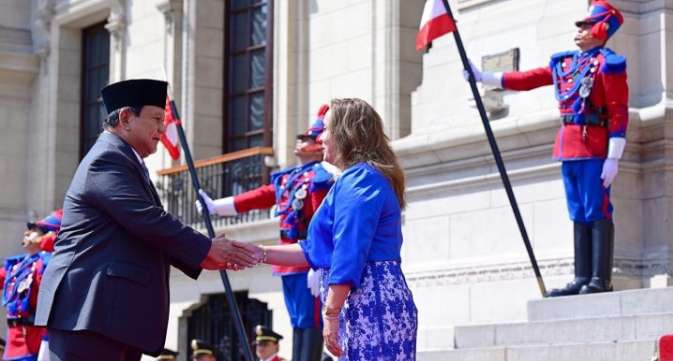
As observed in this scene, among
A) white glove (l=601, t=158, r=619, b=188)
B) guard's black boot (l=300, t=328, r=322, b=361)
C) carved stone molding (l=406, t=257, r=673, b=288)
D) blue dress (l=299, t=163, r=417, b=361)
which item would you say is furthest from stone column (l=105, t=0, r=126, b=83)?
blue dress (l=299, t=163, r=417, b=361)

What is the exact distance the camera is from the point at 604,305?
34.1 feet

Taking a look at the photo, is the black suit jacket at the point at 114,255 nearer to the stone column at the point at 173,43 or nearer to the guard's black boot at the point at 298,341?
the guard's black boot at the point at 298,341

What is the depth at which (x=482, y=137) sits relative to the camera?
13.0 m

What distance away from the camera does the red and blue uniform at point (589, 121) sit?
425 inches

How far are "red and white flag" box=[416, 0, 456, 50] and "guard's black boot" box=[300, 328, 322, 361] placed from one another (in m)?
2.33

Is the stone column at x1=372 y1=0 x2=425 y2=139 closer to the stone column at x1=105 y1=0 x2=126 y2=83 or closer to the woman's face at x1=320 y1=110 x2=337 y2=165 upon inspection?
the stone column at x1=105 y1=0 x2=126 y2=83

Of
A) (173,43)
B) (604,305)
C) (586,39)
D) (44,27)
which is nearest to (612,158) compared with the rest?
(586,39)

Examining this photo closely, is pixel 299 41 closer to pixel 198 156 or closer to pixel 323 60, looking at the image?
pixel 323 60

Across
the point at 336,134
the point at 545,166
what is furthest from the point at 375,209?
the point at 545,166

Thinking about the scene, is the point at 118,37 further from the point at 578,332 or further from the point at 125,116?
the point at 125,116

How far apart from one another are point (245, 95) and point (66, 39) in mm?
4136

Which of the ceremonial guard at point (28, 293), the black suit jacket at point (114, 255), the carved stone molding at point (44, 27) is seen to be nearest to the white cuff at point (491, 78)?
the ceremonial guard at point (28, 293)

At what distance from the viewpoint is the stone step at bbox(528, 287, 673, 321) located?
10.1m

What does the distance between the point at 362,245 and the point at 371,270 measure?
19 centimetres
